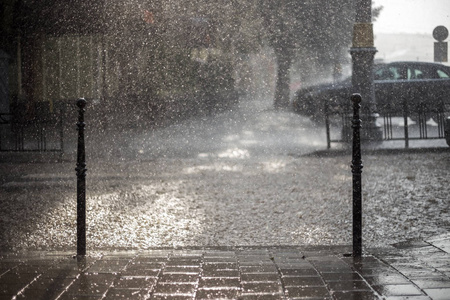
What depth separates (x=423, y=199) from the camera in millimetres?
7941

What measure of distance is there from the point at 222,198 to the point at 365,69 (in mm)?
7660

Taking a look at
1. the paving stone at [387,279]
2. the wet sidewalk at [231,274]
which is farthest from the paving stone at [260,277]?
the paving stone at [387,279]

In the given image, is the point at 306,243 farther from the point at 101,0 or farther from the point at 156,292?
the point at 101,0

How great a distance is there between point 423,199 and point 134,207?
11.2 ft

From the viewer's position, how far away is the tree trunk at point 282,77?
121 feet

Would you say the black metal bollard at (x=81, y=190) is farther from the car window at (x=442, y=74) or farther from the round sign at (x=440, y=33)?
the car window at (x=442, y=74)

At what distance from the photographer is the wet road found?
20.0 feet

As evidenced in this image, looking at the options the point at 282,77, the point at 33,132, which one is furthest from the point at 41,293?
the point at 282,77

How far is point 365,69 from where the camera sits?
14.8 m

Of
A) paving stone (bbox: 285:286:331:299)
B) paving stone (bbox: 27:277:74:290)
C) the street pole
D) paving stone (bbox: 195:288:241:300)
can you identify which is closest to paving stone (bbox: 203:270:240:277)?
paving stone (bbox: 195:288:241:300)

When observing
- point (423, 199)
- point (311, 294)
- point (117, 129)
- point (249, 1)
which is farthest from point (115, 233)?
point (249, 1)

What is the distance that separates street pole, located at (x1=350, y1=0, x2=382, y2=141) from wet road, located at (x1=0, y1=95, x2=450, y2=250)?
47.7 inches

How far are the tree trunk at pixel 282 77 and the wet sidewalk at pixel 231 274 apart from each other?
31.7 metres

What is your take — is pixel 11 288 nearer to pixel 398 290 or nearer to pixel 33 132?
pixel 398 290
